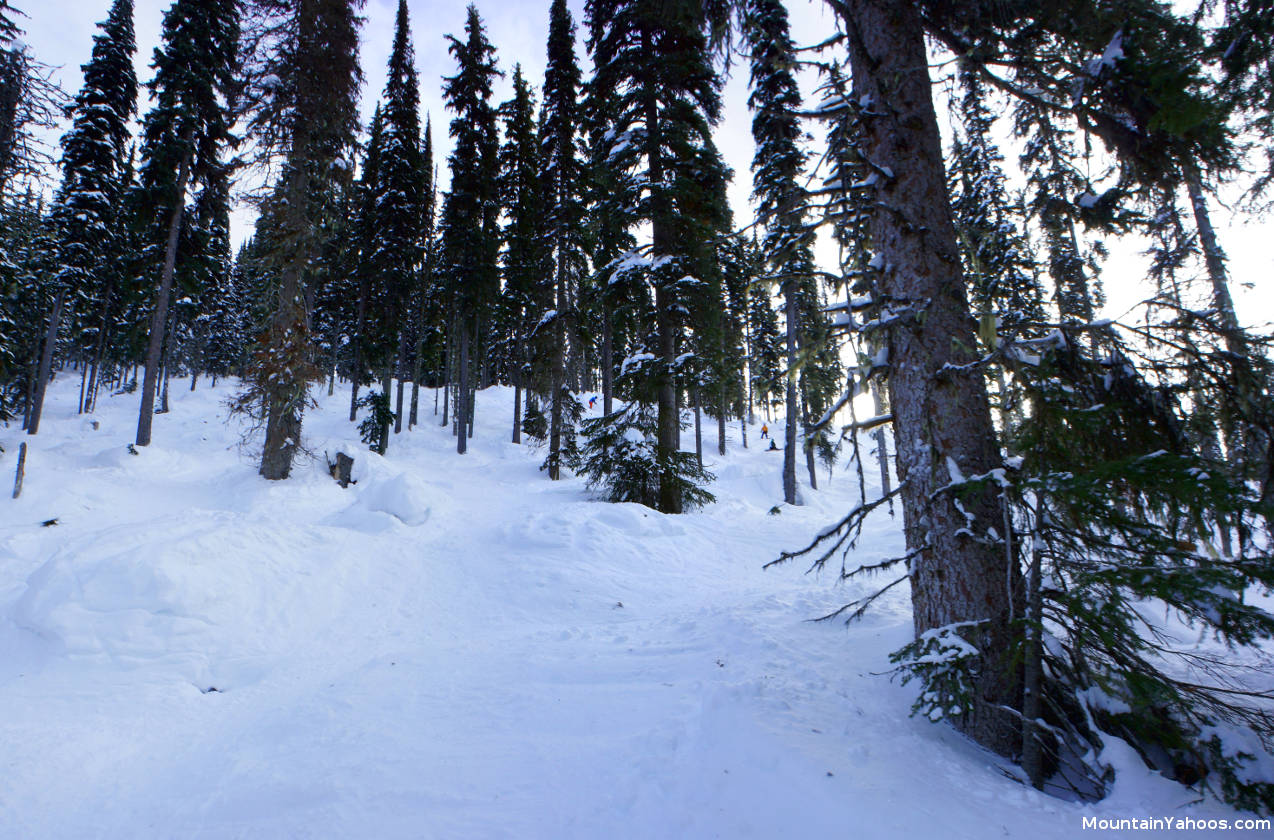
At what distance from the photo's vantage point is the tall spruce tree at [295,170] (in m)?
11.9

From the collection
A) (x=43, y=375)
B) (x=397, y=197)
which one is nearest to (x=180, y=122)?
(x=397, y=197)

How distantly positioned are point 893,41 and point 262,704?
6.94 metres

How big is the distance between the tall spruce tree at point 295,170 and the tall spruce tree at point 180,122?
535 cm

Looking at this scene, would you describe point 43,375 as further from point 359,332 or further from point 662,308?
point 662,308

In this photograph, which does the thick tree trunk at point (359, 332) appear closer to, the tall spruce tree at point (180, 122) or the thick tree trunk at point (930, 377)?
the tall spruce tree at point (180, 122)

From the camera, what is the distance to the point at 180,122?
16.2 m

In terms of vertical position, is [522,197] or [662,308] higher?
[522,197]

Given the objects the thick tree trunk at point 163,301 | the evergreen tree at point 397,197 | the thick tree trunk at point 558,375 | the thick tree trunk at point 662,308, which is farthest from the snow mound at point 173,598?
the evergreen tree at point 397,197

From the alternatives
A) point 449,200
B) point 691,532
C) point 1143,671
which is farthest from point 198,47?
point 1143,671

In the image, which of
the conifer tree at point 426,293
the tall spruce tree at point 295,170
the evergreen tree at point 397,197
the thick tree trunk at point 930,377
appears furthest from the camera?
the conifer tree at point 426,293

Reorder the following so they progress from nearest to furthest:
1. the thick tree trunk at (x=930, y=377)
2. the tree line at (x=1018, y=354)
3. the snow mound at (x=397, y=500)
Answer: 1. the tree line at (x=1018, y=354)
2. the thick tree trunk at (x=930, y=377)
3. the snow mound at (x=397, y=500)

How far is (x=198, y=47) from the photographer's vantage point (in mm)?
15984

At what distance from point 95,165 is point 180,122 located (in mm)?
7506

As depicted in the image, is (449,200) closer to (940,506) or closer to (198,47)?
(198,47)
